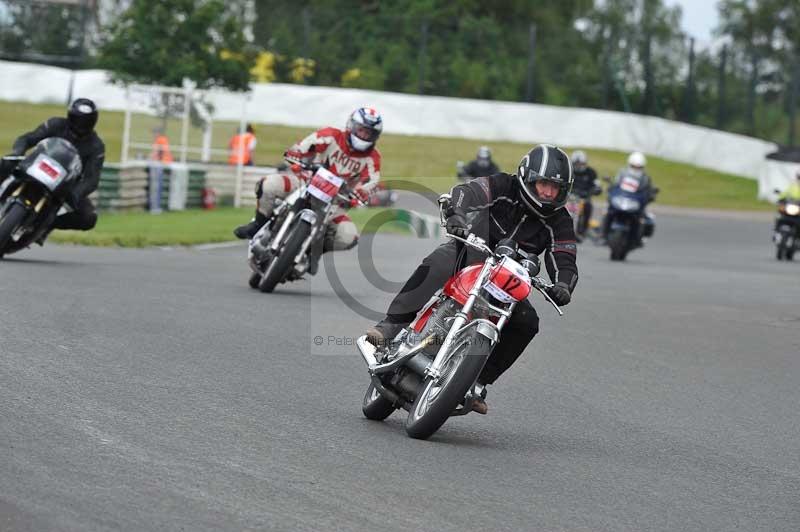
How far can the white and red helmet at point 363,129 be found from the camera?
14.1 metres

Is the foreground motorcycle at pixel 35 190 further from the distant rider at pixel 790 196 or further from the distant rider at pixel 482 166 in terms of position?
the distant rider at pixel 482 166

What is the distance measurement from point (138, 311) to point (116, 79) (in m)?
28.9

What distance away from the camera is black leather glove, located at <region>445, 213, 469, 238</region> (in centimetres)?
758

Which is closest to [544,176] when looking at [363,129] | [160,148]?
[363,129]

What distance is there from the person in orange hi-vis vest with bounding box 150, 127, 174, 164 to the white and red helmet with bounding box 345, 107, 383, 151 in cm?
1879

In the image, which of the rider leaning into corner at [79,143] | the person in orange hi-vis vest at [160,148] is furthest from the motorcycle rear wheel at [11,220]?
the person in orange hi-vis vest at [160,148]

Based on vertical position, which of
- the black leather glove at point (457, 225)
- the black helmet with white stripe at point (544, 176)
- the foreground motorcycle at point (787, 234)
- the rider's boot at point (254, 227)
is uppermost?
the black helmet with white stripe at point (544, 176)

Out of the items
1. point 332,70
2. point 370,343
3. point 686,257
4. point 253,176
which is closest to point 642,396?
point 370,343

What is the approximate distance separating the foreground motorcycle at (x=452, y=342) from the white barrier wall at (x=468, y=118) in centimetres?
3874

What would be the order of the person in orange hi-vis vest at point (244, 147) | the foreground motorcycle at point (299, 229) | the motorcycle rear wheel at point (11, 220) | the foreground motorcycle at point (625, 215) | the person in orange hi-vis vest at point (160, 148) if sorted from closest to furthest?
the foreground motorcycle at point (299, 229), the motorcycle rear wheel at point (11, 220), the foreground motorcycle at point (625, 215), the person in orange hi-vis vest at point (160, 148), the person in orange hi-vis vest at point (244, 147)

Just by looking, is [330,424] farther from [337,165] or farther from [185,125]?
[185,125]

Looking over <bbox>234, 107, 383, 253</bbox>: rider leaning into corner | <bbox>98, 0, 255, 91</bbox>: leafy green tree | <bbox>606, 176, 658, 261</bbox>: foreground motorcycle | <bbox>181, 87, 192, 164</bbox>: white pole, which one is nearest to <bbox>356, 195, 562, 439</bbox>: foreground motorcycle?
<bbox>234, 107, 383, 253</bbox>: rider leaning into corner

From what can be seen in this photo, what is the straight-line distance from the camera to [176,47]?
39.1 m

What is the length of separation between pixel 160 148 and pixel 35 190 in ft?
61.9
